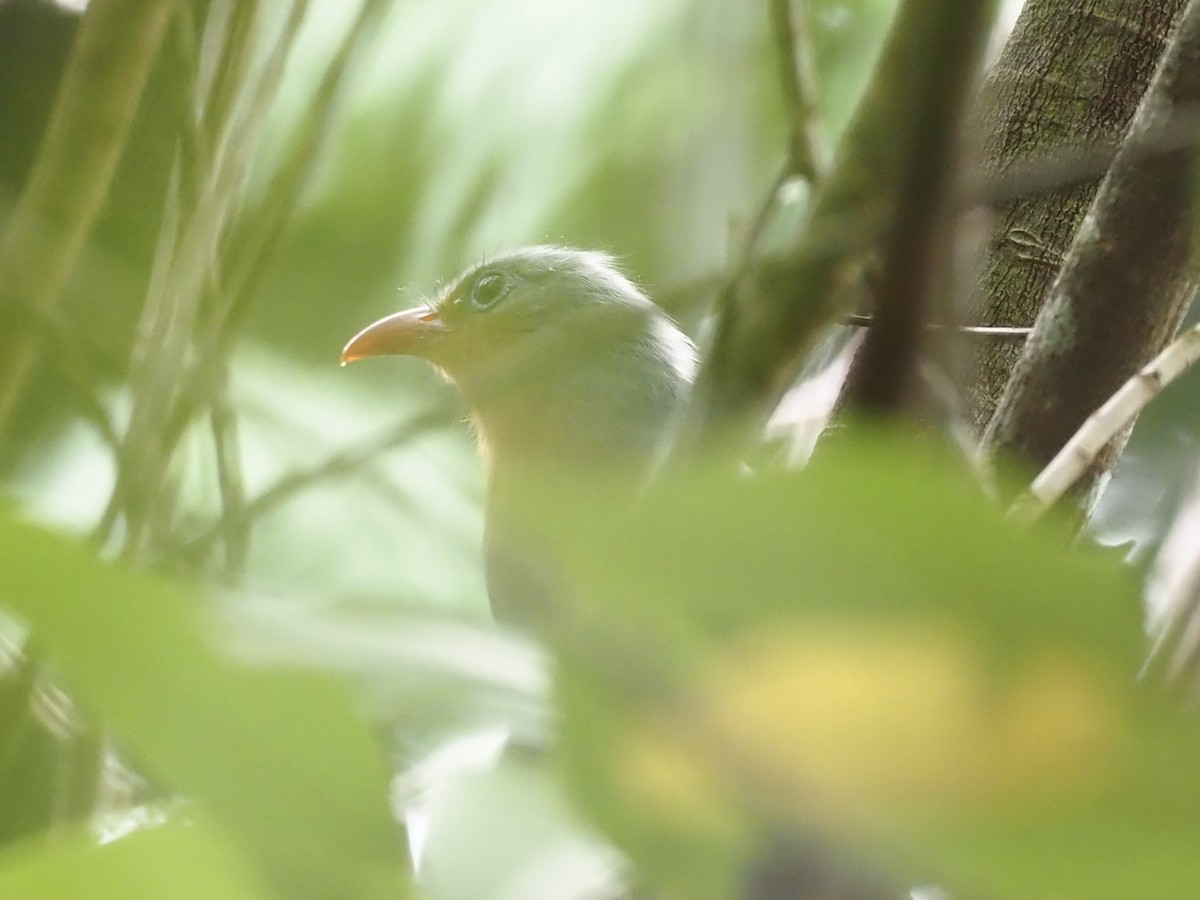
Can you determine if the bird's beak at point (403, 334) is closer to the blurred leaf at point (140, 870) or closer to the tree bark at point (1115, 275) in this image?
the tree bark at point (1115, 275)

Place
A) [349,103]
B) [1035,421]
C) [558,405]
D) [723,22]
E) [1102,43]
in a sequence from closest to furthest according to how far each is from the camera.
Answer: [1035,421] < [723,22] < [1102,43] < [349,103] < [558,405]

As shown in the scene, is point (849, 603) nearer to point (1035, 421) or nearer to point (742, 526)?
point (742, 526)

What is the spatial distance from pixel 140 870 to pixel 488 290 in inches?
103

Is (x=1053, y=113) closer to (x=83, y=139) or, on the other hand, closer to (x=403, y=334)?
(x=83, y=139)

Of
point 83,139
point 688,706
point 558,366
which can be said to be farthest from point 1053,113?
point 688,706

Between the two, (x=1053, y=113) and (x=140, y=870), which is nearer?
(x=140, y=870)

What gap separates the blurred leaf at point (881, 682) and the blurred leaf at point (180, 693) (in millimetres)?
76

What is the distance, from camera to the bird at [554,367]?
2.20 meters

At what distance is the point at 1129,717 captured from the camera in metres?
0.33

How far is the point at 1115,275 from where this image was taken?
111cm

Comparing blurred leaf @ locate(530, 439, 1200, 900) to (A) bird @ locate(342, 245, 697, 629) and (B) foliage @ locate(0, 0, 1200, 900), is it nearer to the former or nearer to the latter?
(B) foliage @ locate(0, 0, 1200, 900)

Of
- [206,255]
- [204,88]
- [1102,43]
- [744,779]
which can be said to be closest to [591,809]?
[744,779]

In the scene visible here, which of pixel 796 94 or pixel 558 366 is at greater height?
pixel 796 94

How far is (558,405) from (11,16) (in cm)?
103
